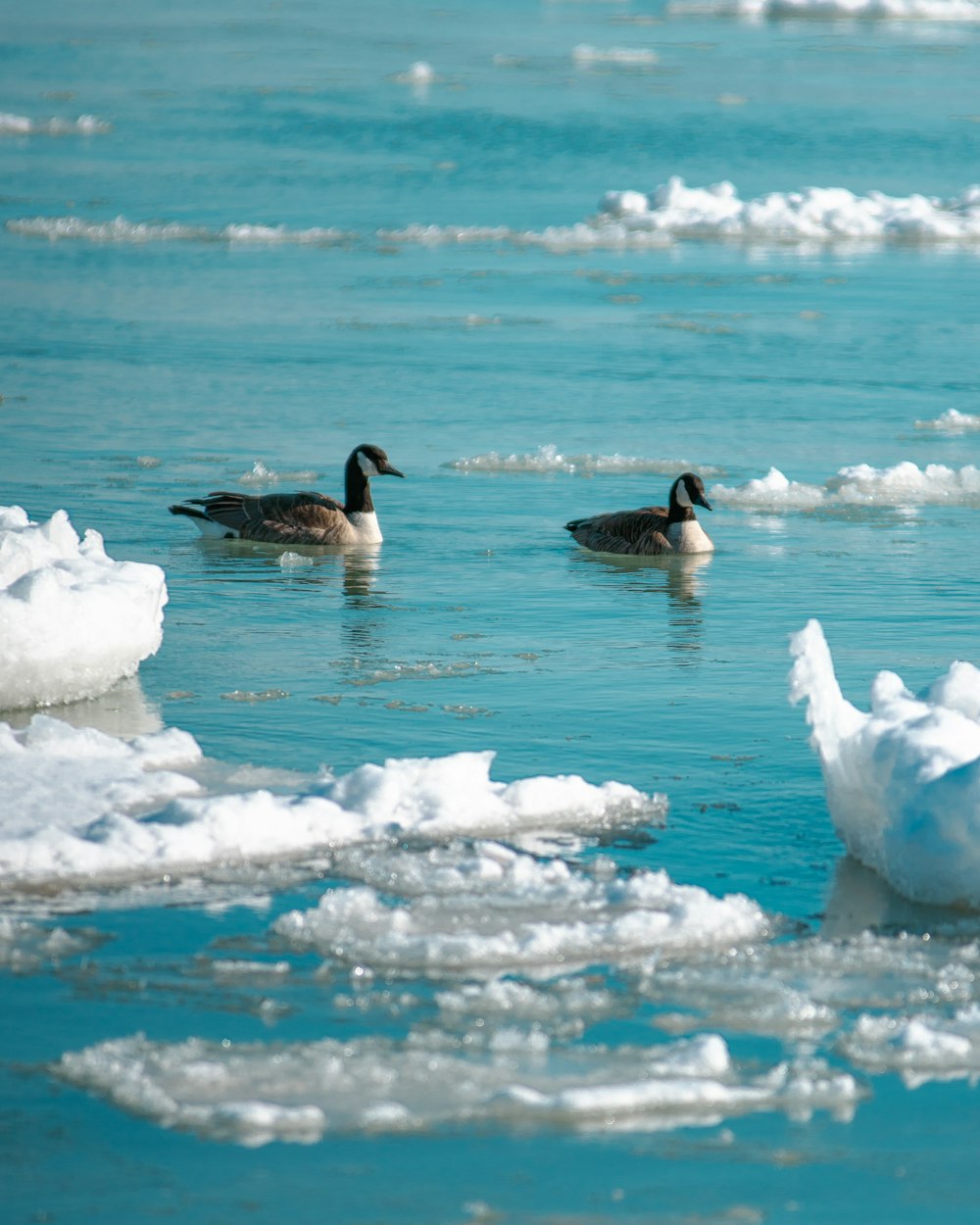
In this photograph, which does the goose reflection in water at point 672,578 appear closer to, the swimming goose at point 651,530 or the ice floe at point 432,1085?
the swimming goose at point 651,530

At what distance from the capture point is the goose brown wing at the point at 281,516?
42.6 feet

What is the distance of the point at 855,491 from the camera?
46.5ft

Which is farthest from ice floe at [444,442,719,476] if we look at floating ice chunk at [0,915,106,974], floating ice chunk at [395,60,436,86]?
floating ice chunk at [395,60,436,86]

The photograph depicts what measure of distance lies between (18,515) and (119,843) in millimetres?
4132

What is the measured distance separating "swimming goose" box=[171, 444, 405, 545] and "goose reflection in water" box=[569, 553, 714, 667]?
5.06 ft

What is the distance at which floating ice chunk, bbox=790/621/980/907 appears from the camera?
255 inches

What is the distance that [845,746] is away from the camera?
281 inches

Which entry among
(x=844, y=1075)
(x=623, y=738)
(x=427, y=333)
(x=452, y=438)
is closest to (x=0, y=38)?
(x=427, y=333)

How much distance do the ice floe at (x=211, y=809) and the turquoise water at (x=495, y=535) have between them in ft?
0.90

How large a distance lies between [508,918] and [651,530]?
685 centimetres

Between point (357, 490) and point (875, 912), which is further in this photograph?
point (357, 490)

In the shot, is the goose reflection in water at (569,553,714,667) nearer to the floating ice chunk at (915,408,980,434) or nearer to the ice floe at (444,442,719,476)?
the ice floe at (444,442,719,476)

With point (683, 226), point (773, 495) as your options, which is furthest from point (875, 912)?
point (683, 226)

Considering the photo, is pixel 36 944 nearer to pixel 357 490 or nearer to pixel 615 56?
pixel 357 490
